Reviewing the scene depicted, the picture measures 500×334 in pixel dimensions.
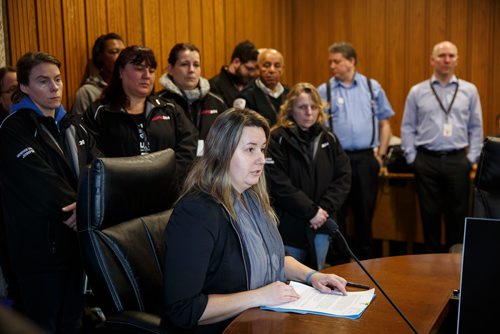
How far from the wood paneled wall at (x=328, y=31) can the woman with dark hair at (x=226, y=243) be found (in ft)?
8.45

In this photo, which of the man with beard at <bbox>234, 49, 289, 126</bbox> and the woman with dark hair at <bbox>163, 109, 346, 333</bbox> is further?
the man with beard at <bbox>234, 49, 289, 126</bbox>

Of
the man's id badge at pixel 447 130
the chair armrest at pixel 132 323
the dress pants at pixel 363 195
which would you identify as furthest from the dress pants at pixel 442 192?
the chair armrest at pixel 132 323

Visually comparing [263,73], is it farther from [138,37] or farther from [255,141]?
[255,141]

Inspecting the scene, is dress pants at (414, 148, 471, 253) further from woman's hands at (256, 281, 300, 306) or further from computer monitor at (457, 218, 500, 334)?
computer monitor at (457, 218, 500, 334)

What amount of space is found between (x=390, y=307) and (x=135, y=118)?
195 cm

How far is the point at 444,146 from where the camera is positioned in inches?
172

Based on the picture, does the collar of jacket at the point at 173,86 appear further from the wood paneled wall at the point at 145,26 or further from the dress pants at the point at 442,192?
the dress pants at the point at 442,192

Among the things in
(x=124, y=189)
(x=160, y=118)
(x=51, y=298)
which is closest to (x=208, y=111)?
(x=160, y=118)

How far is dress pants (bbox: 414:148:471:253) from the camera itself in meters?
4.32

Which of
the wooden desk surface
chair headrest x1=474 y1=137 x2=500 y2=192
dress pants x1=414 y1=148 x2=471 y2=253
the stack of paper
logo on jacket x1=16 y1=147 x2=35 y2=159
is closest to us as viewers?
the wooden desk surface

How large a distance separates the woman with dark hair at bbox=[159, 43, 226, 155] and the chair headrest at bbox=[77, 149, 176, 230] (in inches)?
60.1

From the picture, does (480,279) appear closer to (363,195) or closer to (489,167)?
(489,167)

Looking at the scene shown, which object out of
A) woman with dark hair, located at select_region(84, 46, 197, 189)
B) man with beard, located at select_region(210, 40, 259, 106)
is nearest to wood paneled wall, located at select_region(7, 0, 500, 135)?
man with beard, located at select_region(210, 40, 259, 106)

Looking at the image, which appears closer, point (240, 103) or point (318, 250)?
point (318, 250)
